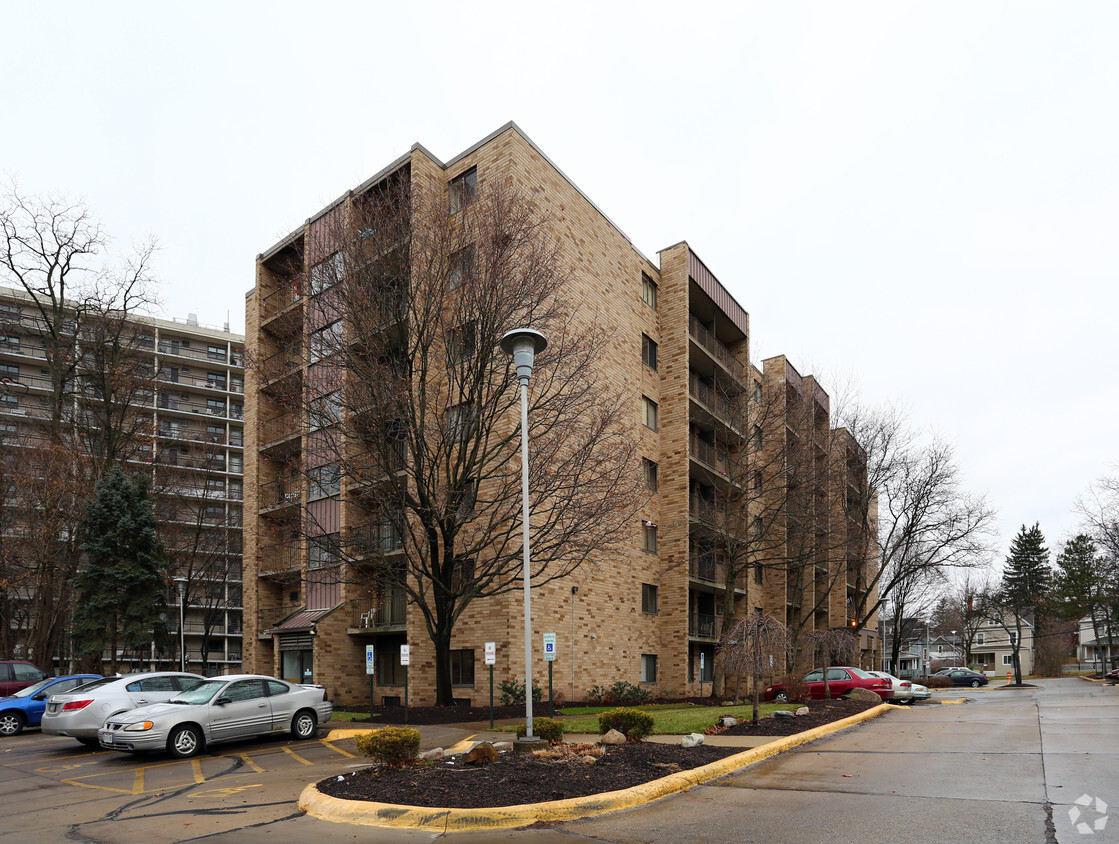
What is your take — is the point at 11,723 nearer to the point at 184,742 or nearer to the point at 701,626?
the point at 184,742

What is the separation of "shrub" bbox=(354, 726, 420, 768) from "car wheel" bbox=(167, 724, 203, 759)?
5923mm

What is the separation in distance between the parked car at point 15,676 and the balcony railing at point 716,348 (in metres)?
27.8

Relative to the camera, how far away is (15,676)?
24.2m

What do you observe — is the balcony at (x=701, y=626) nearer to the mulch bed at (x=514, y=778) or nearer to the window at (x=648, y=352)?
the window at (x=648, y=352)

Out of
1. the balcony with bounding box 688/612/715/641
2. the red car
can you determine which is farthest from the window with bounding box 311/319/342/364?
the balcony with bounding box 688/612/715/641

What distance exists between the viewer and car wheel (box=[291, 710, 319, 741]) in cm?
1717

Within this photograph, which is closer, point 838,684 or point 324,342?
point 324,342

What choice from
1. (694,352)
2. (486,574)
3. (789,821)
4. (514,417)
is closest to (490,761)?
(789,821)

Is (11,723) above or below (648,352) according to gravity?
below

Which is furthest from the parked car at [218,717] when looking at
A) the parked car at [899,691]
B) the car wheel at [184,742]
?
the parked car at [899,691]

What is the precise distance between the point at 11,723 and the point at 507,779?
1741 cm

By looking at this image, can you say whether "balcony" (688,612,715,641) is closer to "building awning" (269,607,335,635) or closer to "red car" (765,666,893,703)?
"red car" (765,666,893,703)

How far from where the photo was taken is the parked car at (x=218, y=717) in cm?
1455

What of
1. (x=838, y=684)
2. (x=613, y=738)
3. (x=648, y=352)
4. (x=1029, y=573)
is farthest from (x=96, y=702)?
(x=1029, y=573)
